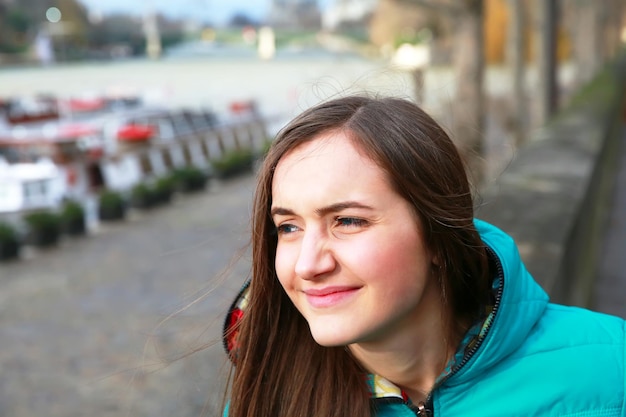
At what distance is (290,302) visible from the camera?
1589mm

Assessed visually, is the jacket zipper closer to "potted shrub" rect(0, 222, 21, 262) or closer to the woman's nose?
the woman's nose

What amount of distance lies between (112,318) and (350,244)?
909cm

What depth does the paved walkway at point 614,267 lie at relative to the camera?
5234mm

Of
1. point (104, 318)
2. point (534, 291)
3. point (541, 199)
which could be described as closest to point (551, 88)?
point (104, 318)

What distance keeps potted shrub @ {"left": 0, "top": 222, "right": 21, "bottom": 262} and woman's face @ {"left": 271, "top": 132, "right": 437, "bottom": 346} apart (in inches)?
525

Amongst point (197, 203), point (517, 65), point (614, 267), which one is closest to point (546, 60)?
point (517, 65)

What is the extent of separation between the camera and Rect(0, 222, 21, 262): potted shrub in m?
13.8

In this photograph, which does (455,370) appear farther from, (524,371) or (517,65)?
(517,65)

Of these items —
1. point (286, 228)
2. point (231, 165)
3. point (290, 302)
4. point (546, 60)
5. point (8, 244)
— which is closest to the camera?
point (286, 228)

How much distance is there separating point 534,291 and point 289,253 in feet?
1.49

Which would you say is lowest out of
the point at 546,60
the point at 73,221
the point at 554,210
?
the point at 73,221

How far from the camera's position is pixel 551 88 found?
15.0 meters

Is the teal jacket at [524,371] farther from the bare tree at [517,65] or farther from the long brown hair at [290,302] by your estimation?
the bare tree at [517,65]

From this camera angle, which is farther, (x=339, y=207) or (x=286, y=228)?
(x=286, y=228)
